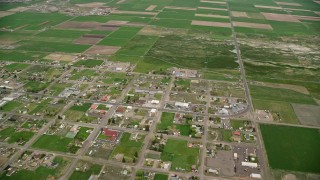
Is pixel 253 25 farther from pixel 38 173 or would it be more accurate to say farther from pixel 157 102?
pixel 38 173

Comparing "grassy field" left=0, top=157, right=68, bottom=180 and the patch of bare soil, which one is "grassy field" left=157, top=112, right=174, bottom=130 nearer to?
"grassy field" left=0, top=157, right=68, bottom=180

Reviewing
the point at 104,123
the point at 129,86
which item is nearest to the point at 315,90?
the point at 129,86

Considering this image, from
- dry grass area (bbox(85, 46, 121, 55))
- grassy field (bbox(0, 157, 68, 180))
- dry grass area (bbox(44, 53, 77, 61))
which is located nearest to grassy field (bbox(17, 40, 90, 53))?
dry grass area (bbox(85, 46, 121, 55))

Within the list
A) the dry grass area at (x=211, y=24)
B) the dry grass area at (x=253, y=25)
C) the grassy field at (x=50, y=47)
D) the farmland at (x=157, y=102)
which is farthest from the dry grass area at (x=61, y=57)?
the dry grass area at (x=253, y=25)

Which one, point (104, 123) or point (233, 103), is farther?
point (233, 103)

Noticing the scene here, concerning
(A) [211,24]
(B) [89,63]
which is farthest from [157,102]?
(A) [211,24]

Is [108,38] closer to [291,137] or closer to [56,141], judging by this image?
[56,141]
